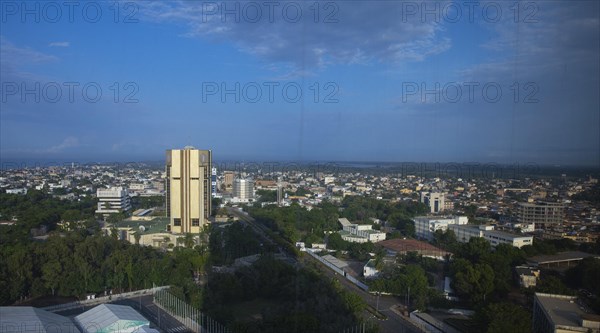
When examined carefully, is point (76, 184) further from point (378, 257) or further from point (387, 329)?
point (387, 329)

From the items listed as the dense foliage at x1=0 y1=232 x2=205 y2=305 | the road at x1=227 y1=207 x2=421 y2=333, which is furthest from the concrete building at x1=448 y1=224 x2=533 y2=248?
the dense foliage at x1=0 y1=232 x2=205 y2=305

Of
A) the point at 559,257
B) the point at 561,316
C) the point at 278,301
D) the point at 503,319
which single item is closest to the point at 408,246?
the point at 559,257

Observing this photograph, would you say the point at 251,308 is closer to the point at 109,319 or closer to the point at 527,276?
the point at 109,319

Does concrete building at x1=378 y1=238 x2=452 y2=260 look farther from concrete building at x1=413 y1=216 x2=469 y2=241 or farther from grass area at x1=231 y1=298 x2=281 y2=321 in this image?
grass area at x1=231 y1=298 x2=281 y2=321

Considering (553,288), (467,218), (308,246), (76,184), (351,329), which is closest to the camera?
(351,329)

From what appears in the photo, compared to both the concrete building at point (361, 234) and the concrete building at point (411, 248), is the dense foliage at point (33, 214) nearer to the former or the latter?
the concrete building at point (361, 234)

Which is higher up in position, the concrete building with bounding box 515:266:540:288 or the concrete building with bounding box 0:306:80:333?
the concrete building with bounding box 0:306:80:333

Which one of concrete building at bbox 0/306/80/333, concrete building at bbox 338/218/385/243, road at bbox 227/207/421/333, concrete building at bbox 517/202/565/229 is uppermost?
concrete building at bbox 517/202/565/229

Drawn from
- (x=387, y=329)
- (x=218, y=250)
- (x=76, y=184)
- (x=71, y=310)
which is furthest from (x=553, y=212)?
(x=76, y=184)
